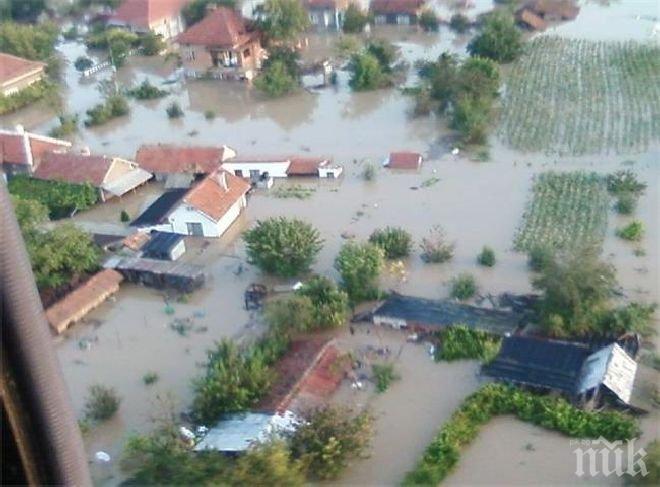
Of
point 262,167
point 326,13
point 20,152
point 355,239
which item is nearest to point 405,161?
point 262,167

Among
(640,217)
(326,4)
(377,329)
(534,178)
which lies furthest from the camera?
(326,4)

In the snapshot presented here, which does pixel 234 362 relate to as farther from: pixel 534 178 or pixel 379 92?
pixel 379 92

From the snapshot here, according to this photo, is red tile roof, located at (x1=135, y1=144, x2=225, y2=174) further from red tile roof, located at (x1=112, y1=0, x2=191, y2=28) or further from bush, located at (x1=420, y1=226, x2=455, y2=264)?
red tile roof, located at (x1=112, y1=0, x2=191, y2=28)

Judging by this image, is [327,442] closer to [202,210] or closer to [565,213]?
[202,210]

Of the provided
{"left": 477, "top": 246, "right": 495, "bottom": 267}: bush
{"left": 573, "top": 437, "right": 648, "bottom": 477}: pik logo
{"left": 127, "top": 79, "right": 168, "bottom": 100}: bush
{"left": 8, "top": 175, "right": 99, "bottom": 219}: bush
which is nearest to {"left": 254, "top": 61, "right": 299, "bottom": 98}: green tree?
{"left": 127, "top": 79, "right": 168, "bottom": 100}: bush

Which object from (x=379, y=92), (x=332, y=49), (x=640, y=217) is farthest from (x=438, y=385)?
(x=332, y=49)

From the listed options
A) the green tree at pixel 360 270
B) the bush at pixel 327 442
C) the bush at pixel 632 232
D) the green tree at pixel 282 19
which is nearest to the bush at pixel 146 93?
the green tree at pixel 282 19
